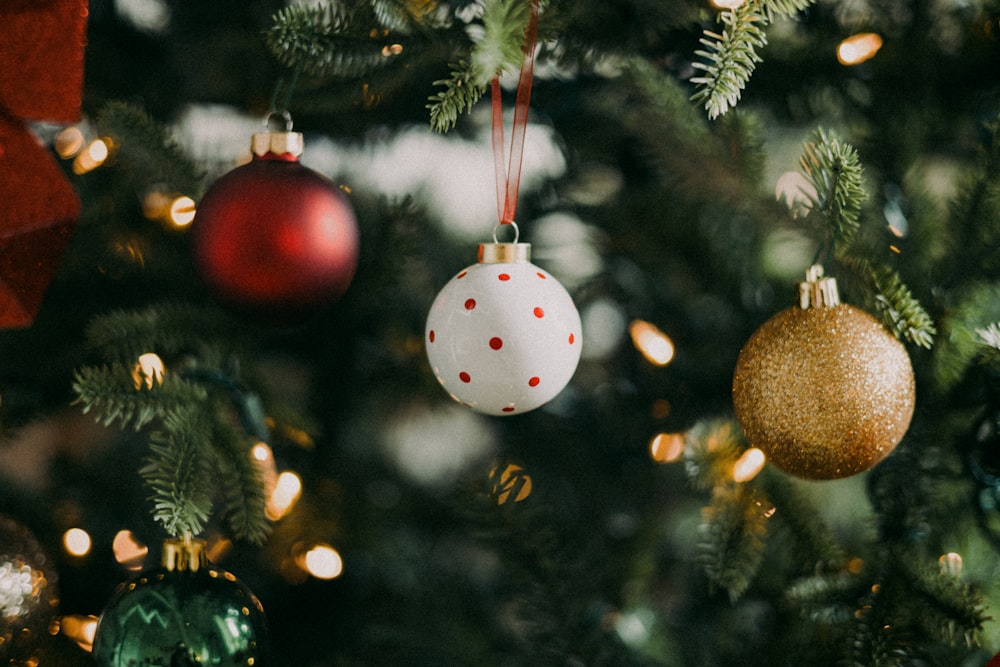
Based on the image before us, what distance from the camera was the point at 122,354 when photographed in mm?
746

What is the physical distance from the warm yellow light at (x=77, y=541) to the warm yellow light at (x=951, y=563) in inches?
31.6

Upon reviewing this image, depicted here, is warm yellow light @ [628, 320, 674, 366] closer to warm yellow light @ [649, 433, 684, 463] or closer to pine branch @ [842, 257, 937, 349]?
warm yellow light @ [649, 433, 684, 463]

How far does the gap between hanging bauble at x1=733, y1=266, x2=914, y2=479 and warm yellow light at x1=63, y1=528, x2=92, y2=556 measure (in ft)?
2.24

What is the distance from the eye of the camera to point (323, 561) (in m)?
0.82

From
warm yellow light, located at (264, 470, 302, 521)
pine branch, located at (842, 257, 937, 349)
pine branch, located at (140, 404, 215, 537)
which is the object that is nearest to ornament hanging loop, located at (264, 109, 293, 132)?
pine branch, located at (140, 404, 215, 537)

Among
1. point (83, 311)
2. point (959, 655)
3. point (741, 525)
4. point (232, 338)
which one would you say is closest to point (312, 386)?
point (232, 338)

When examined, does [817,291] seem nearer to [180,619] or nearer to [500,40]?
[500,40]

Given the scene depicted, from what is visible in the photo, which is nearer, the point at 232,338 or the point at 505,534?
the point at 505,534

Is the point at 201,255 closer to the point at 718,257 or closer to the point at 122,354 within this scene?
the point at 122,354

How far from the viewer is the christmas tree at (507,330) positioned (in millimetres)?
598

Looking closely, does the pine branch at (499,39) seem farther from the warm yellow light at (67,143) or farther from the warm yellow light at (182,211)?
the warm yellow light at (67,143)

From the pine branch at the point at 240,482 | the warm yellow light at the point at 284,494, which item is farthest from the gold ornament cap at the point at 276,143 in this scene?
the warm yellow light at the point at 284,494

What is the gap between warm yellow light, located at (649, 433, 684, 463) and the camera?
0.83 m

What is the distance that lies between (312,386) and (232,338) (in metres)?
0.13
